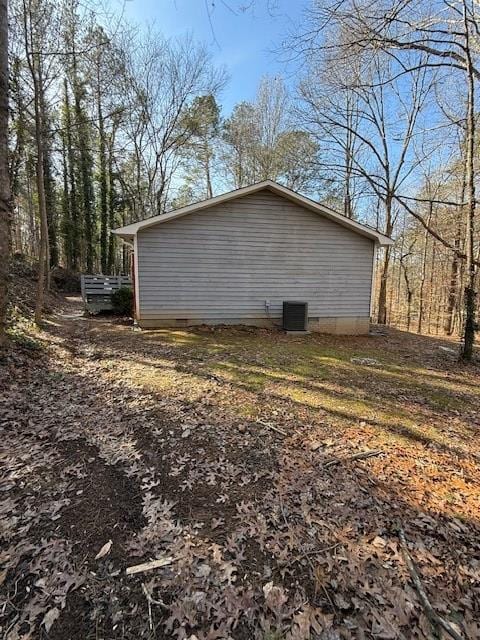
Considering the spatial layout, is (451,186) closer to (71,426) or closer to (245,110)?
(245,110)

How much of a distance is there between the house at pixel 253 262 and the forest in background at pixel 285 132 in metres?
2.61

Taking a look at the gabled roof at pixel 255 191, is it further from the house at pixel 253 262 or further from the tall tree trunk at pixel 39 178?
the tall tree trunk at pixel 39 178

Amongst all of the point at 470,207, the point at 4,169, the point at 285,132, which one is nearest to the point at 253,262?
the point at 470,207

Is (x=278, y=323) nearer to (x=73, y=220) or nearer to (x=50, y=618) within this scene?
(x=50, y=618)

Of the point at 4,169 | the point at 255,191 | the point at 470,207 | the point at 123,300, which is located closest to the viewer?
the point at 4,169

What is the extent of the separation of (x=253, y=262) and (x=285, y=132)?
11.2m

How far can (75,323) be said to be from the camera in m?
10.1

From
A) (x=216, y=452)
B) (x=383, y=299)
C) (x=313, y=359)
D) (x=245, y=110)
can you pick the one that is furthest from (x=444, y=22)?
(x=245, y=110)

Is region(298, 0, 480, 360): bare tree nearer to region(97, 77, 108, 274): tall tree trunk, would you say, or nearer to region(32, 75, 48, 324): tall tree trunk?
region(32, 75, 48, 324): tall tree trunk

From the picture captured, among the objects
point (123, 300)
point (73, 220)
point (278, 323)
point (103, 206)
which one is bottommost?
point (278, 323)

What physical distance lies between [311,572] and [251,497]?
74 cm

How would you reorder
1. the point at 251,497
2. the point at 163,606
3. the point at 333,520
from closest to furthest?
the point at 163,606, the point at 333,520, the point at 251,497

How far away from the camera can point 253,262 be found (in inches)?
378

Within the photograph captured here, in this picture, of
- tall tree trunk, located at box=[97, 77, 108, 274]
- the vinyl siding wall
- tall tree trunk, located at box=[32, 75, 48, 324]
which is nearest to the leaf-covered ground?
tall tree trunk, located at box=[32, 75, 48, 324]
